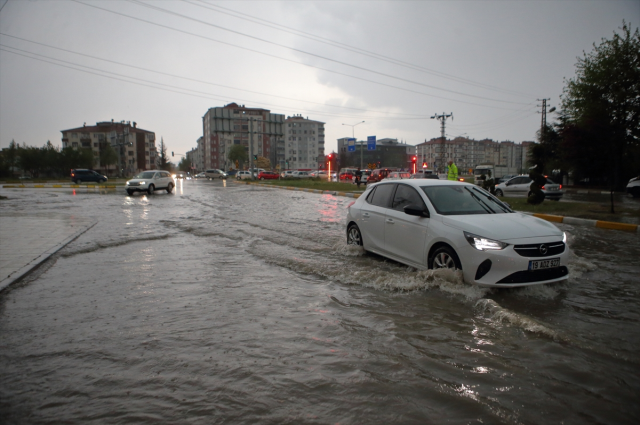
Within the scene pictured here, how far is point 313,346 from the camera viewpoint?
13.2 feet

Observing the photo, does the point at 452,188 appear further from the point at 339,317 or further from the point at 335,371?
the point at 335,371

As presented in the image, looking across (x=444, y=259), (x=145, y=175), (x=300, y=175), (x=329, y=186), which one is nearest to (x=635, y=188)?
(x=329, y=186)

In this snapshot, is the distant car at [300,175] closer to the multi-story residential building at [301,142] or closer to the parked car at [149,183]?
the parked car at [149,183]

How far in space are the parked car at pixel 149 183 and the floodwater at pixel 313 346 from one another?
71.7 feet

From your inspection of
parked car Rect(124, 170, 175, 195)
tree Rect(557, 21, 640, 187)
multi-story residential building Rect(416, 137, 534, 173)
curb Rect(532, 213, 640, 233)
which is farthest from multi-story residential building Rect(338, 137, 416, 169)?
curb Rect(532, 213, 640, 233)

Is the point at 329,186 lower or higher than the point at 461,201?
lower

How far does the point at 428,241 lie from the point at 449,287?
0.77 m

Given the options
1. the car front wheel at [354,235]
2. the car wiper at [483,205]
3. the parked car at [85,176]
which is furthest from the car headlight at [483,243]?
the parked car at [85,176]

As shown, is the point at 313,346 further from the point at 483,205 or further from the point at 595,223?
the point at 595,223

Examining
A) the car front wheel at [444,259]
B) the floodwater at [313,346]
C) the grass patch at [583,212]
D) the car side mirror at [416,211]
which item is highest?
the car side mirror at [416,211]

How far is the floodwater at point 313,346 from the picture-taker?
2.98 m

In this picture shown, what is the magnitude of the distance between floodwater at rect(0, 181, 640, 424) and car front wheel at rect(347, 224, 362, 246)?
31.0 inches

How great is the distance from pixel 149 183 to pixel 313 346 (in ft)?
90.7

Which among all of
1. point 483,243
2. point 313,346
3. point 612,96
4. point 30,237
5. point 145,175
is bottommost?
point 313,346
